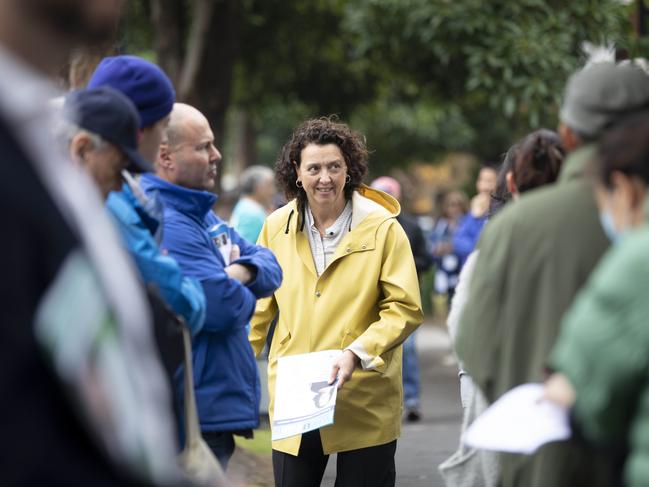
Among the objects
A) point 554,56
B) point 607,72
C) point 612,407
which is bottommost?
point 612,407

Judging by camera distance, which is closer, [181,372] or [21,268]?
[21,268]

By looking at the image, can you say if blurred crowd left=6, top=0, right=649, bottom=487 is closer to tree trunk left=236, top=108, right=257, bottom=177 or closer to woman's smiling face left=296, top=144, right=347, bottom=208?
woman's smiling face left=296, top=144, right=347, bottom=208

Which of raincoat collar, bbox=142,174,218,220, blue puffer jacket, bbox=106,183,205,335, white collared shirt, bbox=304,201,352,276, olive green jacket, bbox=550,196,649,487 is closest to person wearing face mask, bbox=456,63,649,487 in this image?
olive green jacket, bbox=550,196,649,487

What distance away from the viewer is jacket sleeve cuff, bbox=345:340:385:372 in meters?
5.18

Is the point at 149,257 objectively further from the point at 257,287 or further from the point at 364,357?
the point at 364,357

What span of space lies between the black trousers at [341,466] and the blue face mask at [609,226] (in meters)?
2.44

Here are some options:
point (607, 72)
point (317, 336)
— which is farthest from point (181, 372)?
point (317, 336)

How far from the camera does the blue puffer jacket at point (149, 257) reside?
3.21 metres

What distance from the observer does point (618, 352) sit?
93.3 inches

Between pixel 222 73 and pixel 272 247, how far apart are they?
9.45 metres

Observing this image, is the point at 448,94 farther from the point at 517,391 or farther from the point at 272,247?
the point at 517,391

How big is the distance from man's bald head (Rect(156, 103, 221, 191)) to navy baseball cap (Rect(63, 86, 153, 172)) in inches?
51.6

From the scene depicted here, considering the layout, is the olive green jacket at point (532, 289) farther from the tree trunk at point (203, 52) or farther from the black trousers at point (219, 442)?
the tree trunk at point (203, 52)

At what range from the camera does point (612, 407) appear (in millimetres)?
2457
